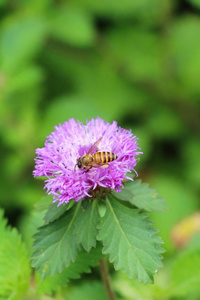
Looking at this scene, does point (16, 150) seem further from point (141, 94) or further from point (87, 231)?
point (87, 231)

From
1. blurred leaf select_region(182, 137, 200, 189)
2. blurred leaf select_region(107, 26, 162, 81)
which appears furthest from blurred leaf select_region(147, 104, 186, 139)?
blurred leaf select_region(107, 26, 162, 81)

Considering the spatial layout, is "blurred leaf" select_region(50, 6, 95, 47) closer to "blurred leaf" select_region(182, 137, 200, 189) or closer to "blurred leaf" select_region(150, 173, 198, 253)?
"blurred leaf" select_region(182, 137, 200, 189)

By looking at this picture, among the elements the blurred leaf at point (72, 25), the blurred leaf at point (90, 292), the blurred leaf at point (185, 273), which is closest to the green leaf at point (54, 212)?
the blurred leaf at point (90, 292)

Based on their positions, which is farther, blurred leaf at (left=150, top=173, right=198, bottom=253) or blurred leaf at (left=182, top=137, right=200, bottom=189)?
blurred leaf at (left=182, top=137, right=200, bottom=189)

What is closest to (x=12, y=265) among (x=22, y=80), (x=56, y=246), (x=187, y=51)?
(x=56, y=246)

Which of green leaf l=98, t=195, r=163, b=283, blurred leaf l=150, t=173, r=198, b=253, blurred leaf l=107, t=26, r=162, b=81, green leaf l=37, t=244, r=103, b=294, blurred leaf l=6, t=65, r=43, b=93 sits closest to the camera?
green leaf l=98, t=195, r=163, b=283

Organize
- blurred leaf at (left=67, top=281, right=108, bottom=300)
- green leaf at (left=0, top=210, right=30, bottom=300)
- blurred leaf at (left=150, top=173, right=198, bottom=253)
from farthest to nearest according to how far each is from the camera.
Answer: blurred leaf at (left=150, top=173, right=198, bottom=253), blurred leaf at (left=67, top=281, right=108, bottom=300), green leaf at (left=0, top=210, right=30, bottom=300)

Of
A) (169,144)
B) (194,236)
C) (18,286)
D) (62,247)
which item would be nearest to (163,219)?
(194,236)
